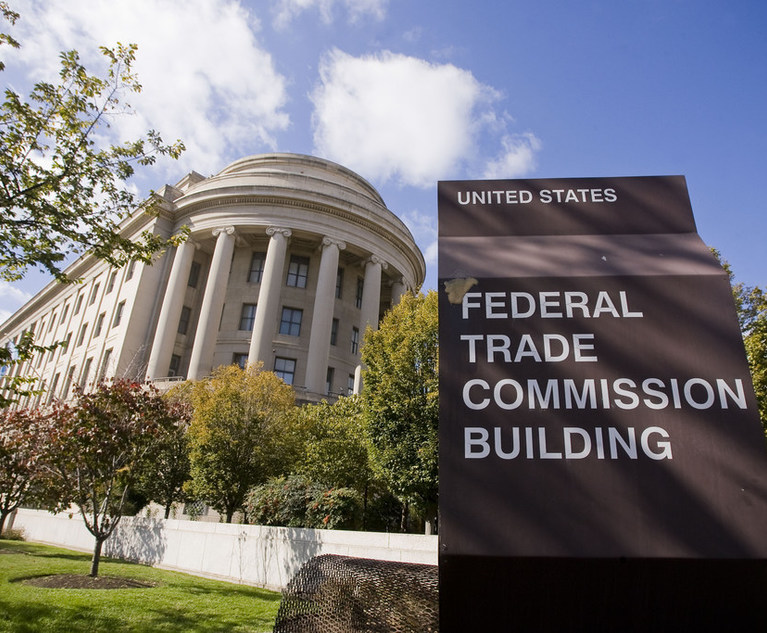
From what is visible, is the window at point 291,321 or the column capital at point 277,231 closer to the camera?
the column capital at point 277,231

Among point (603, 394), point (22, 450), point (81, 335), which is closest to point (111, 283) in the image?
point (81, 335)

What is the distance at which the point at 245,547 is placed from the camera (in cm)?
1418

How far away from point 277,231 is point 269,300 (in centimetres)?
516

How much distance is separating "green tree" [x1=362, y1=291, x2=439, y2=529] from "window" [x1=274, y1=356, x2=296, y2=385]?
71.2 ft

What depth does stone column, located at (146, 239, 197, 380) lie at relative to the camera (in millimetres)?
36219

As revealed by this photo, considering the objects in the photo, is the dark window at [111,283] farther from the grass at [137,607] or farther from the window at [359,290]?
the grass at [137,607]

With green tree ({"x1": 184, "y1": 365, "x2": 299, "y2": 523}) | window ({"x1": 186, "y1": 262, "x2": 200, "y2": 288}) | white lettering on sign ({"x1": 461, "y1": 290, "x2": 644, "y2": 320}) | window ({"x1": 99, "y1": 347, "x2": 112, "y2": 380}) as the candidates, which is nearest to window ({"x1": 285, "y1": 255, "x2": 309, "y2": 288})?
window ({"x1": 186, "y1": 262, "x2": 200, "y2": 288})

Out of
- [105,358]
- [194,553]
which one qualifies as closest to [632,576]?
[194,553]

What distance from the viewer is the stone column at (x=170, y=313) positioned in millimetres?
36219

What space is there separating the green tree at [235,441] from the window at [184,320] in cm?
2273

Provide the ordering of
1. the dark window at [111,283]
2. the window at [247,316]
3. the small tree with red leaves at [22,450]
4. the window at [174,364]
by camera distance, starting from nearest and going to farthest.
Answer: the small tree with red leaves at [22,450] < the window at [174,364] < the window at [247,316] < the dark window at [111,283]

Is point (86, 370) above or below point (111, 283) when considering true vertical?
below

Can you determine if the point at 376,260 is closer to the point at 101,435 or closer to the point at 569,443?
the point at 101,435

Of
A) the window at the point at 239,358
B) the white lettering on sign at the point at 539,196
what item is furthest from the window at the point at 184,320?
the white lettering on sign at the point at 539,196
